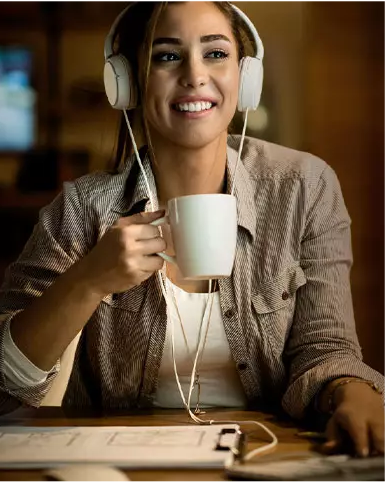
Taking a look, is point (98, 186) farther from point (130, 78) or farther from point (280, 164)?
point (280, 164)

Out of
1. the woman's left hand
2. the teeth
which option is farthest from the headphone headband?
the woman's left hand

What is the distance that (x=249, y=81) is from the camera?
131 centimetres

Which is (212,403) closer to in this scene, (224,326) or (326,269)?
(224,326)

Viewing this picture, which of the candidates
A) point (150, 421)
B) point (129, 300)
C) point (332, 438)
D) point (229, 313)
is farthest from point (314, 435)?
point (129, 300)

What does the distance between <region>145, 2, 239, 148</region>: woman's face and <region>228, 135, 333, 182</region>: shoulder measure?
15cm

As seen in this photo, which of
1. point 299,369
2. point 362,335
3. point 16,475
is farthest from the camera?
point 362,335

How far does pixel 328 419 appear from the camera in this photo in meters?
1.11

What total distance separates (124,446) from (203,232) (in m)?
0.28

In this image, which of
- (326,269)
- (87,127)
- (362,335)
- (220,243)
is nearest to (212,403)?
(326,269)

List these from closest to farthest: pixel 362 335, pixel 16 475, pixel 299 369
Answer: pixel 16 475, pixel 299 369, pixel 362 335

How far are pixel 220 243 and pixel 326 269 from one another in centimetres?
40

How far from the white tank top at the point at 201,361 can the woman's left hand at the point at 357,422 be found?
0.31 meters

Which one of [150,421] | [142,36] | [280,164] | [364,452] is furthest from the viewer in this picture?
[280,164]

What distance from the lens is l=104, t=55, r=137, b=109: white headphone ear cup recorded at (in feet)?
4.20
